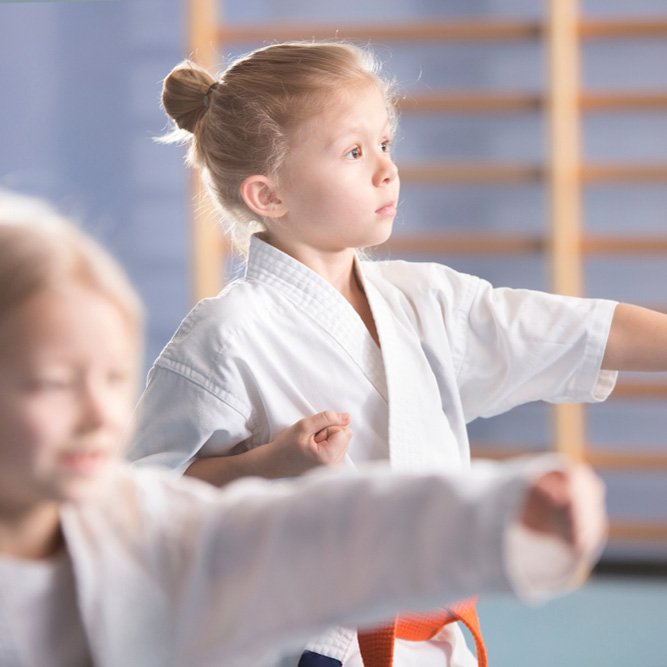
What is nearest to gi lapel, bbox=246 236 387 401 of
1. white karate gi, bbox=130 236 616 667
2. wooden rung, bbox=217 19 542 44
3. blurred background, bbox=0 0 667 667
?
white karate gi, bbox=130 236 616 667

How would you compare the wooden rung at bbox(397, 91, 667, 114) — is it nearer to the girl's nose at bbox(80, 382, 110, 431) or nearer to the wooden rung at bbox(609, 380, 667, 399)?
the wooden rung at bbox(609, 380, 667, 399)

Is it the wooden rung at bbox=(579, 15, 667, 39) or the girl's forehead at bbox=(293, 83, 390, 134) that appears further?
the wooden rung at bbox=(579, 15, 667, 39)

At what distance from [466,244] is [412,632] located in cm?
265

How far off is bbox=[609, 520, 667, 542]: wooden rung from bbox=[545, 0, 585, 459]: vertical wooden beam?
287 mm

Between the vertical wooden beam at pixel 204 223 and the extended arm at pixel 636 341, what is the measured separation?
2640 mm

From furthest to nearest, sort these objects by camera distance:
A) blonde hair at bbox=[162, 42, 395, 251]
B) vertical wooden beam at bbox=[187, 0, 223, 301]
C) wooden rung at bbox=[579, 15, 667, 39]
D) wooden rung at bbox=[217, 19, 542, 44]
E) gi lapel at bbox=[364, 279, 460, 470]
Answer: vertical wooden beam at bbox=[187, 0, 223, 301] → wooden rung at bbox=[217, 19, 542, 44] → wooden rung at bbox=[579, 15, 667, 39] → blonde hair at bbox=[162, 42, 395, 251] → gi lapel at bbox=[364, 279, 460, 470]

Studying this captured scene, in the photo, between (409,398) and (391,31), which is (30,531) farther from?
(391,31)

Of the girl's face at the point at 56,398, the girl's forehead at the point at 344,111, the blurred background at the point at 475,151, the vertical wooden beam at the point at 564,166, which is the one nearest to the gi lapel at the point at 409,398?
the girl's forehead at the point at 344,111

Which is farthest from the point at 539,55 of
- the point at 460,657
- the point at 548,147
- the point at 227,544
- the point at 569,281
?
the point at 227,544

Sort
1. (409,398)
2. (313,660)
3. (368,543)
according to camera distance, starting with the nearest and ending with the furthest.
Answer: (368,543) → (313,660) → (409,398)

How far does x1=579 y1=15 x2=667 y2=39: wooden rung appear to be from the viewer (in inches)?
147

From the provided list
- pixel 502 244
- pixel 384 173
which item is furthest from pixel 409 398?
pixel 502 244

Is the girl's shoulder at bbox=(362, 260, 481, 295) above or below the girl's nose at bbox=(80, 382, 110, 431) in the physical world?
below

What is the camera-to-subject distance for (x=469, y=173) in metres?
3.91
